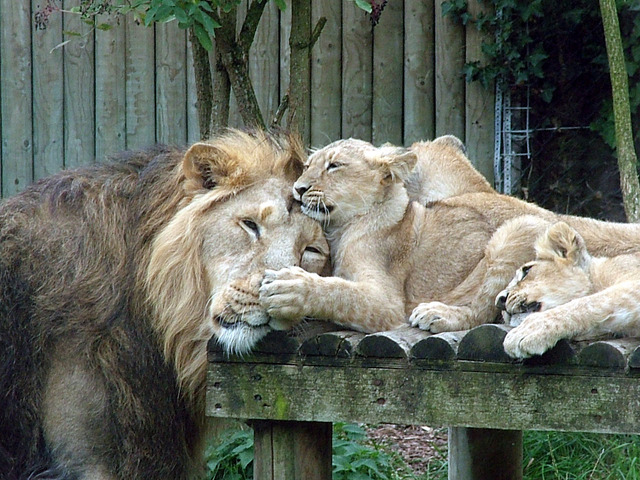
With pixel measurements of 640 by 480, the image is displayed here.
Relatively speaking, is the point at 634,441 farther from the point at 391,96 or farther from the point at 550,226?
the point at 391,96

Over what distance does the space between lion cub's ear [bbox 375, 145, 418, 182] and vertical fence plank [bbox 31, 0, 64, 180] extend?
4.57 meters

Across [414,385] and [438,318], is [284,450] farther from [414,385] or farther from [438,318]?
[438,318]

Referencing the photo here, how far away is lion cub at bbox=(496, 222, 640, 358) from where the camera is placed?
2.59m

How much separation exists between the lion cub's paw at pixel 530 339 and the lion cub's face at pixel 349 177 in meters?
0.98

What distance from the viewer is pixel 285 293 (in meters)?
2.79

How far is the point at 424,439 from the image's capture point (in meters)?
5.67

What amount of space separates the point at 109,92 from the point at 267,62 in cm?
130

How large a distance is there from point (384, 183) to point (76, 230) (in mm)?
1126

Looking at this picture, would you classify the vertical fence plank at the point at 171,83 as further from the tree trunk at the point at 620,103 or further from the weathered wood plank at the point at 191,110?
the tree trunk at the point at 620,103

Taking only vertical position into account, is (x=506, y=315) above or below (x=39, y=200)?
below

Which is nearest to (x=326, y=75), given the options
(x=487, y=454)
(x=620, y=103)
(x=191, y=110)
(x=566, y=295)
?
(x=191, y=110)

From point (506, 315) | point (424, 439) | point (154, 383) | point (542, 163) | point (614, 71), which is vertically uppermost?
point (614, 71)

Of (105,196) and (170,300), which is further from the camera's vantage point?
(105,196)

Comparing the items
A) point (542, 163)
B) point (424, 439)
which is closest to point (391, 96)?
point (542, 163)
